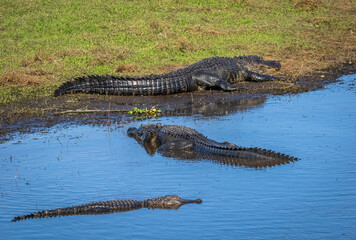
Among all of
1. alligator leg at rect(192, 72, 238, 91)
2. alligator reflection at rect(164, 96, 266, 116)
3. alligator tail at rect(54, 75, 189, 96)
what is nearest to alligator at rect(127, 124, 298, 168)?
alligator reflection at rect(164, 96, 266, 116)

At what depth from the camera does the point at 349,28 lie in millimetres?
19312

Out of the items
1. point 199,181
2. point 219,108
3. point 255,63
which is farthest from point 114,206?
point 255,63

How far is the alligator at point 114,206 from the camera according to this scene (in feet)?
21.1

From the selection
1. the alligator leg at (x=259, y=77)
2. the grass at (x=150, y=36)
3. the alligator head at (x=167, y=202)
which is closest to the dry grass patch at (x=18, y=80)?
the grass at (x=150, y=36)

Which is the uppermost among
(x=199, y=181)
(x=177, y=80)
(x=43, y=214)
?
(x=177, y=80)

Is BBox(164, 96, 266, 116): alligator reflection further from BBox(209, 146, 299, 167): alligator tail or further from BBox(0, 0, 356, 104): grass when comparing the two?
BBox(209, 146, 299, 167): alligator tail

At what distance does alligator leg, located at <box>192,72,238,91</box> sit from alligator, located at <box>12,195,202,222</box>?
6291mm

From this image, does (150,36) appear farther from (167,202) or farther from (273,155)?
(167,202)

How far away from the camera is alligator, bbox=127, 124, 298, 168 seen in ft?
26.8

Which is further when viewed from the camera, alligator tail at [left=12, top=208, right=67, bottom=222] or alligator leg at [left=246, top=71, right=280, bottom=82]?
alligator leg at [left=246, top=71, right=280, bottom=82]

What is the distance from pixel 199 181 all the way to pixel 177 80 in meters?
5.30

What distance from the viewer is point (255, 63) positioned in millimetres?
14297

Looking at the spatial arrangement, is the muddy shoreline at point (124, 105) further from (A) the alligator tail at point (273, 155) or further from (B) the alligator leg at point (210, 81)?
(A) the alligator tail at point (273, 155)

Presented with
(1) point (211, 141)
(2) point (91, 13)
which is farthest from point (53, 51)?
(1) point (211, 141)
